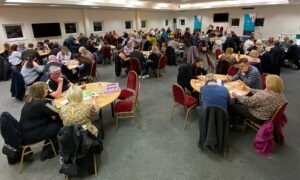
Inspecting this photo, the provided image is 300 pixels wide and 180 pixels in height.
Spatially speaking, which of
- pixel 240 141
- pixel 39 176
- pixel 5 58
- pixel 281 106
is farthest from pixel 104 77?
pixel 281 106

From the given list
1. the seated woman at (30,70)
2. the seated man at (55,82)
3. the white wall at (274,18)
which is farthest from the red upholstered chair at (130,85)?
the white wall at (274,18)

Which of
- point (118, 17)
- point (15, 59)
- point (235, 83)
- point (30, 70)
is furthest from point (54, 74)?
point (118, 17)

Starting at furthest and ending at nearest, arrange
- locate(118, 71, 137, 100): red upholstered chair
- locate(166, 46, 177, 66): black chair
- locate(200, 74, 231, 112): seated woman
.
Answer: locate(166, 46, 177, 66): black chair < locate(118, 71, 137, 100): red upholstered chair < locate(200, 74, 231, 112): seated woman

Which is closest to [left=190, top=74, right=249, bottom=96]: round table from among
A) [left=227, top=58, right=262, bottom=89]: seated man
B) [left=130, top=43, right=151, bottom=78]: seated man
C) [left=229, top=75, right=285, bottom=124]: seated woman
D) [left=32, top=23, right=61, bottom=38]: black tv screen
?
[left=227, top=58, right=262, bottom=89]: seated man

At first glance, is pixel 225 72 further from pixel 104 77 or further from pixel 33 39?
pixel 33 39

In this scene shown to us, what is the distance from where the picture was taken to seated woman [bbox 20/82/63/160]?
7.89ft

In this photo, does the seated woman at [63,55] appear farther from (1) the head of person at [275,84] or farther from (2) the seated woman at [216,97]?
(1) the head of person at [275,84]

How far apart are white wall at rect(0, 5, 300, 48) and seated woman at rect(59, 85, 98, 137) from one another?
29.5ft

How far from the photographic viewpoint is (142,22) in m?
15.8

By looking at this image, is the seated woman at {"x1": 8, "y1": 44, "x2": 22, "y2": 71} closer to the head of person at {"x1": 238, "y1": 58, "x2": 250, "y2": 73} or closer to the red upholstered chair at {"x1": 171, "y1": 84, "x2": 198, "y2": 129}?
the red upholstered chair at {"x1": 171, "y1": 84, "x2": 198, "y2": 129}

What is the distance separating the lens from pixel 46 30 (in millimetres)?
10078

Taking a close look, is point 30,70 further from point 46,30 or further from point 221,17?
point 221,17

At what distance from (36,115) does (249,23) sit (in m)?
15.1

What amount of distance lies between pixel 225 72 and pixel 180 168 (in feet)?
9.69
